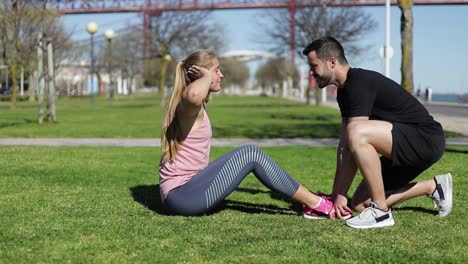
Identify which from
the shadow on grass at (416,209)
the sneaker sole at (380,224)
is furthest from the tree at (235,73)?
the sneaker sole at (380,224)

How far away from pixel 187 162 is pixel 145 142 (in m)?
8.44

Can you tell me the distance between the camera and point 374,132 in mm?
4254

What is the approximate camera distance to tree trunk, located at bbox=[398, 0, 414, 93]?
468 inches

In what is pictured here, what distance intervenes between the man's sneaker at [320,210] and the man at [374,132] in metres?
0.06

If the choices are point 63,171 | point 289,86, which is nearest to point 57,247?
point 63,171

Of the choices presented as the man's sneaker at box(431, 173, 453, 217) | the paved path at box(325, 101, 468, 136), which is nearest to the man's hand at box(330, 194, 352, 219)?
the man's sneaker at box(431, 173, 453, 217)

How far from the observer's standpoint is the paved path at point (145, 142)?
12141mm

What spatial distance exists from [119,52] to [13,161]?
58964 mm

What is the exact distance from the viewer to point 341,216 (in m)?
4.54

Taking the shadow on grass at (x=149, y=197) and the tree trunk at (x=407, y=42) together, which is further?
the tree trunk at (x=407, y=42)

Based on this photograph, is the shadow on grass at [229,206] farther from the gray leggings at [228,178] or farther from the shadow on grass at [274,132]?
the shadow on grass at [274,132]

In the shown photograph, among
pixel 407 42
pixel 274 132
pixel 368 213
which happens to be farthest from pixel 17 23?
pixel 368 213

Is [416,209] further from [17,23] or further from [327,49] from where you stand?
[17,23]

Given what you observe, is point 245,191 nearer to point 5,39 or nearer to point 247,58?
point 5,39
